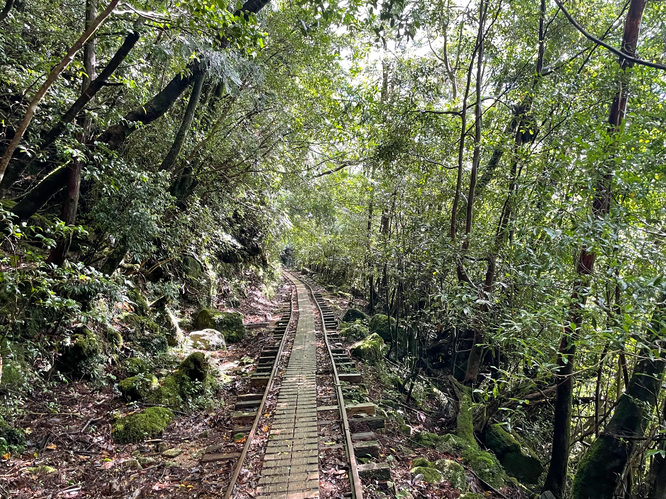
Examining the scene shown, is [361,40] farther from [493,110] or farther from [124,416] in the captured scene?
[124,416]

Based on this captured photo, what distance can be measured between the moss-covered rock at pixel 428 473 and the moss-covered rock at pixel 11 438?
5.01 m

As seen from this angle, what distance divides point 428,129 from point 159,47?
530 centimetres

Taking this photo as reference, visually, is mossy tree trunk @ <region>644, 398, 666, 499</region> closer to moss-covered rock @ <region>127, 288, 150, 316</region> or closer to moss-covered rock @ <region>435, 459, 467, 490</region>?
moss-covered rock @ <region>435, 459, 467, 490</region>

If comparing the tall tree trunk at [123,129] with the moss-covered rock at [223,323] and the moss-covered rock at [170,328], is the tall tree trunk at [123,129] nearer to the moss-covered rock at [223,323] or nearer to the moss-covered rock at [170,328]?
the moss-covered rock at [170,328]

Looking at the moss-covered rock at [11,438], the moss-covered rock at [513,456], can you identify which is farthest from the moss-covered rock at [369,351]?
the moss-covered rock at [11,438]

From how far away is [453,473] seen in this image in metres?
5.04

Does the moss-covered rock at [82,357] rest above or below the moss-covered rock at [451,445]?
above

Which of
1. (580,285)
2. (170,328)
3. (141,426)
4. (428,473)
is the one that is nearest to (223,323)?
(170,328)

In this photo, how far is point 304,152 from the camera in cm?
1179

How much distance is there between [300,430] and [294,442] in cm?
33

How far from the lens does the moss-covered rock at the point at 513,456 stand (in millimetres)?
7125

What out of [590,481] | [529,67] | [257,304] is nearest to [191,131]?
[529,67]

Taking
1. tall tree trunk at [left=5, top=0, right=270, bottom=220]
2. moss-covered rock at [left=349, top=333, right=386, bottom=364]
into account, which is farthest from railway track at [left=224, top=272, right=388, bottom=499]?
tall tree trunk at [left=5, top=0, right=270, bottom=220]

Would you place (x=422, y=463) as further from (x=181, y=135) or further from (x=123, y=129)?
(x=181, y=135)
